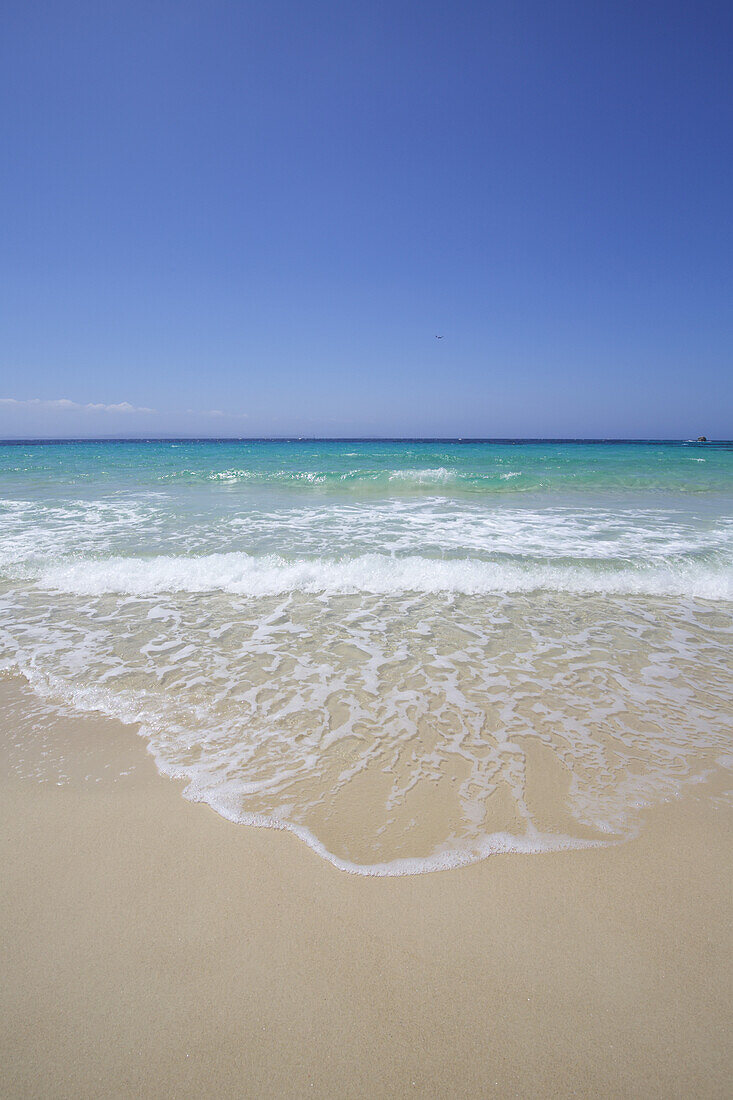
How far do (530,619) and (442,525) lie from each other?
5286 mm

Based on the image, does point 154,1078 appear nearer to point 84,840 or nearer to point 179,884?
point 179,884

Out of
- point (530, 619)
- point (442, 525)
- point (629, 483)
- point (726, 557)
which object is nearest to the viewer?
point (530, 619)

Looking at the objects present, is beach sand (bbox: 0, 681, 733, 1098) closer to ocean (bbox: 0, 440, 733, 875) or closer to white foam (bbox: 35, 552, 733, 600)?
ocean (bbox: 0, 440, 733, 875)

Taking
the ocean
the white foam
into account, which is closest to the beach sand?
the ocean

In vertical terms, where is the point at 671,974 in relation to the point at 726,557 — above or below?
below

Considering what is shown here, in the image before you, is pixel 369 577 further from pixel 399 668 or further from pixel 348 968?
→ pixel 348 968

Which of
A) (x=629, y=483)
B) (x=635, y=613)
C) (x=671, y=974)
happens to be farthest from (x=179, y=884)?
(x=629, y=483)

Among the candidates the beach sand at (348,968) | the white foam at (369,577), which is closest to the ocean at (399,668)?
the white foam at (369,577)

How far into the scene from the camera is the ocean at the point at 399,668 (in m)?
2.61

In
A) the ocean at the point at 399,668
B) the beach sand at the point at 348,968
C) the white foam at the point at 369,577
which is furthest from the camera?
the white foam at the point at 369,577

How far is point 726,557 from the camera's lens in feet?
24.3

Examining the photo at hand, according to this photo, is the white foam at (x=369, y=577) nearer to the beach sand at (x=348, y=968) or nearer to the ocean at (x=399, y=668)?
the ocean at (x=399, y=668)

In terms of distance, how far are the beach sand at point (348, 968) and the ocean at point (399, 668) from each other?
0.69 ft

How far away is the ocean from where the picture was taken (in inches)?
103
